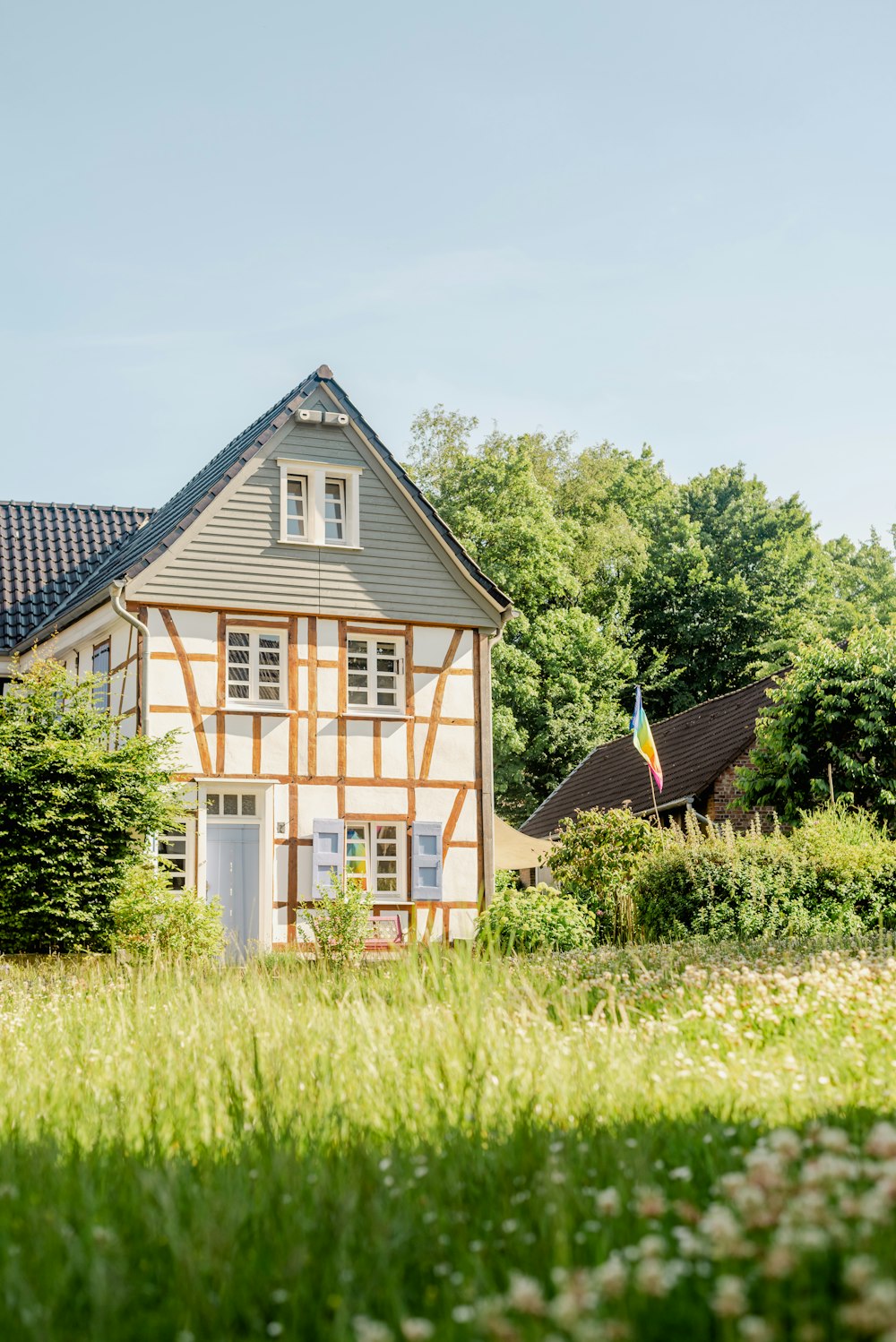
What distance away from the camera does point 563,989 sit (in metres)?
8.02

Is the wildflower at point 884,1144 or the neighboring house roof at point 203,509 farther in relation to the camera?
the neighboring house roof at point 203,509

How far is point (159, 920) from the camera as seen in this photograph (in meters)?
17.4

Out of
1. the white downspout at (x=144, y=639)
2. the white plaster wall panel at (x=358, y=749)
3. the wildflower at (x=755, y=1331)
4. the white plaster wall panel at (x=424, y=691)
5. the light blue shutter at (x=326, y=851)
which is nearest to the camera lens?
the wildflower at (x=755, y=1331)

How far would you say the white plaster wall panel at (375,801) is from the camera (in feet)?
72.8

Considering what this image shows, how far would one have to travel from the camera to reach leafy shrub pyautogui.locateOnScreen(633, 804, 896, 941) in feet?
55.3

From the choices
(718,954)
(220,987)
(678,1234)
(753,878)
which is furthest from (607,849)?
(678,1234)

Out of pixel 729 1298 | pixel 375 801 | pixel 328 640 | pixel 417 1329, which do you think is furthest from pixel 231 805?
pixel 729 1298

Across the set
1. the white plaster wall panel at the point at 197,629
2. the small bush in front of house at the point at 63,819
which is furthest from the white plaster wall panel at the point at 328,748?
the small bush in front of house at the point at 63,819

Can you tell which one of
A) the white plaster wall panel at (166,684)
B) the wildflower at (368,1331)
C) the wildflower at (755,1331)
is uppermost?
the white plaster wall panel at (166,684)

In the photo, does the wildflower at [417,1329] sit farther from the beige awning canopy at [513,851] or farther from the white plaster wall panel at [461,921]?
the beige awning canopy at [513,851]

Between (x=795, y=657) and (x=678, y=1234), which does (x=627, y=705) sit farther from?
(x=678, y=1234)

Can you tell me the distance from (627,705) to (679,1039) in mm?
35930

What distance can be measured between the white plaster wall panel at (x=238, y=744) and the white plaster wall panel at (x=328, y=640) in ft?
5.24

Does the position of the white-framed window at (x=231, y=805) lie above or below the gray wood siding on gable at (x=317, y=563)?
below
